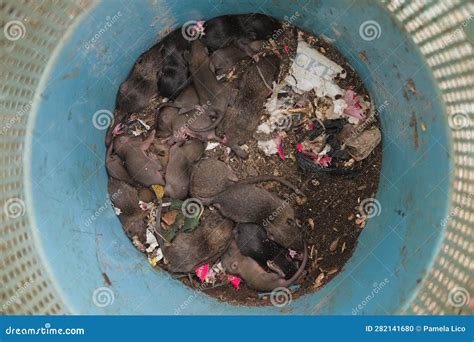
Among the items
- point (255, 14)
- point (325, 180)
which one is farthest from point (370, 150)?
point (255, 14)

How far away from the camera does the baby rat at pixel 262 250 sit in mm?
3492

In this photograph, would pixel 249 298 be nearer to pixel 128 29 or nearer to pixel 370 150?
pixel 370 150

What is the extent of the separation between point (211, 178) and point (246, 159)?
320mm

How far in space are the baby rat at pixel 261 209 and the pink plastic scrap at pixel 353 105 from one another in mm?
754

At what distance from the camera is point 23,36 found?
2.96 m

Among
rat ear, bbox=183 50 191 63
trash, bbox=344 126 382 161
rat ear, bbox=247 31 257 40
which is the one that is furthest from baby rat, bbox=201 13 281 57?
trash, bbox=344 126 382 161

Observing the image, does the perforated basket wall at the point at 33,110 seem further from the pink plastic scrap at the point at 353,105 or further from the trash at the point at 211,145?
the trash at the point at 211,145

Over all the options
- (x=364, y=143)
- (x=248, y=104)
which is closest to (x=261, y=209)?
(x=248, y=104)

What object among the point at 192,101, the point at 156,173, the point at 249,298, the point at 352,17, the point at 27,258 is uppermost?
the point at 352,17

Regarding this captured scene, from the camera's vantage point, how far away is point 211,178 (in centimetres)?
346

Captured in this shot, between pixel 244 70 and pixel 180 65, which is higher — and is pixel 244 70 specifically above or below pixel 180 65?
above

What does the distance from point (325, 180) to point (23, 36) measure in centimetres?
205

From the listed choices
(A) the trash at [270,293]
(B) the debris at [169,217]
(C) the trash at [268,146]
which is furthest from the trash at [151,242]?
(C) the trash at [268,146]

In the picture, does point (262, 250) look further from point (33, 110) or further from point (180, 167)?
point (33, 110)
